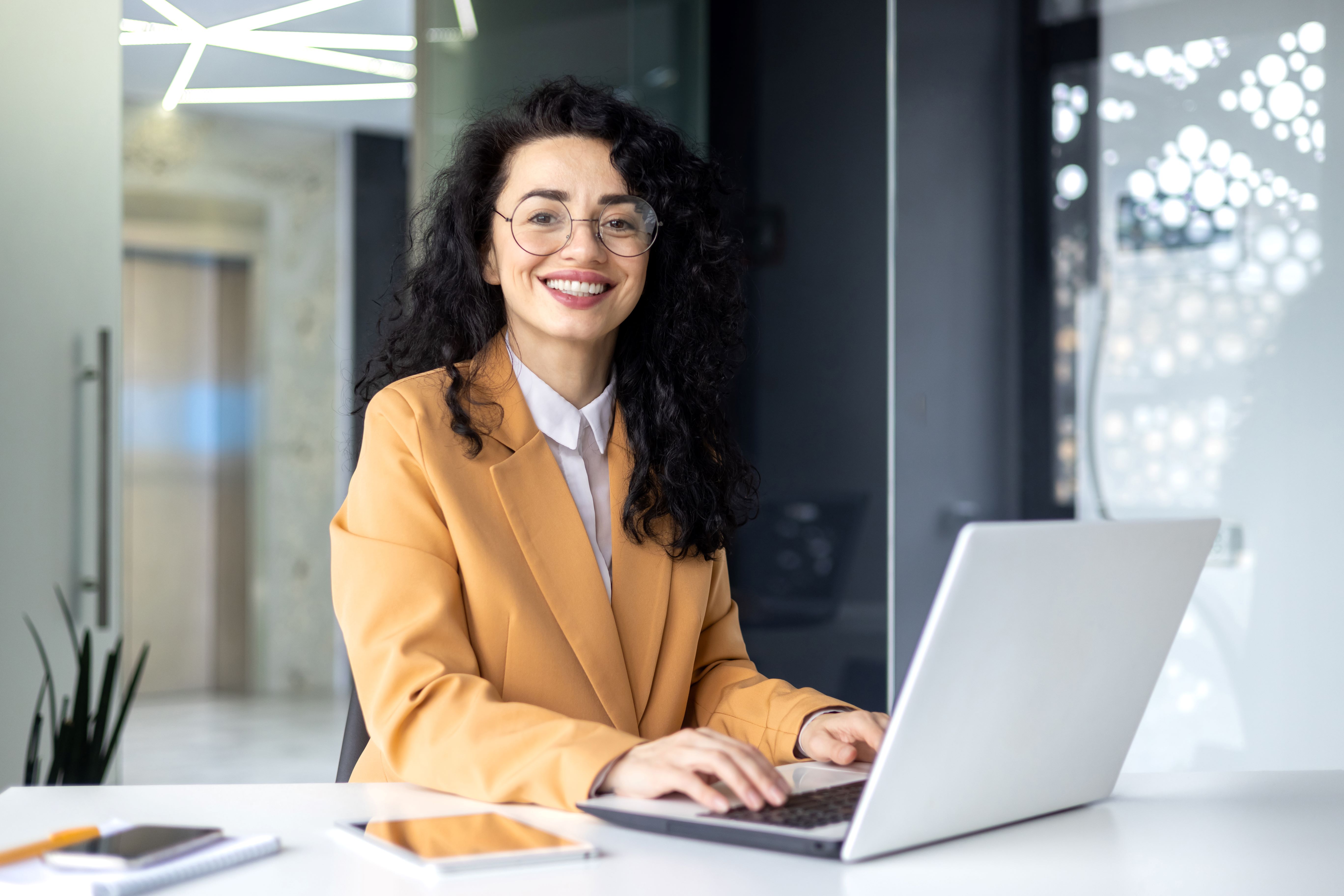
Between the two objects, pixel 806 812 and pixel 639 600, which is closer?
pixel 806 812

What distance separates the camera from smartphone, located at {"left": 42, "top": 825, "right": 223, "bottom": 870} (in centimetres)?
79

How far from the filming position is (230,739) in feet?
14.9

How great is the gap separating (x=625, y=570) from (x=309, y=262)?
3.62 metres

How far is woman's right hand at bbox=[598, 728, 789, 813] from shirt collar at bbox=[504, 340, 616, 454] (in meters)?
0.54

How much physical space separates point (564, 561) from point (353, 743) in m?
0.32

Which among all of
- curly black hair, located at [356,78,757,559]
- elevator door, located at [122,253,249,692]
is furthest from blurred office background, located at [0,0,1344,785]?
curly black hair, located at [356,78,757,559]

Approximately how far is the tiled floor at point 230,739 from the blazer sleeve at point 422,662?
2.93 m

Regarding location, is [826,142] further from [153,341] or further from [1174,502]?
[153,341]

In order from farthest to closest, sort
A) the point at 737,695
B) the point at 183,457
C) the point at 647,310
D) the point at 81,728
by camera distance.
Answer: the point at 183,457, the point at 81,728, the point at 647,310, the point at 737,695

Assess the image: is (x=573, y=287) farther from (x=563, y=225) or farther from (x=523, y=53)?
(x=523, y=53)

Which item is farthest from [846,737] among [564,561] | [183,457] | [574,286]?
[183,457]

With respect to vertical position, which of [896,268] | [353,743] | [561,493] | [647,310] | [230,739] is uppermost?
[896,268]

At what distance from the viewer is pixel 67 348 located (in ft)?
9.69

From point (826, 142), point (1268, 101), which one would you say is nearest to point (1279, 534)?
point (1268, 101)
